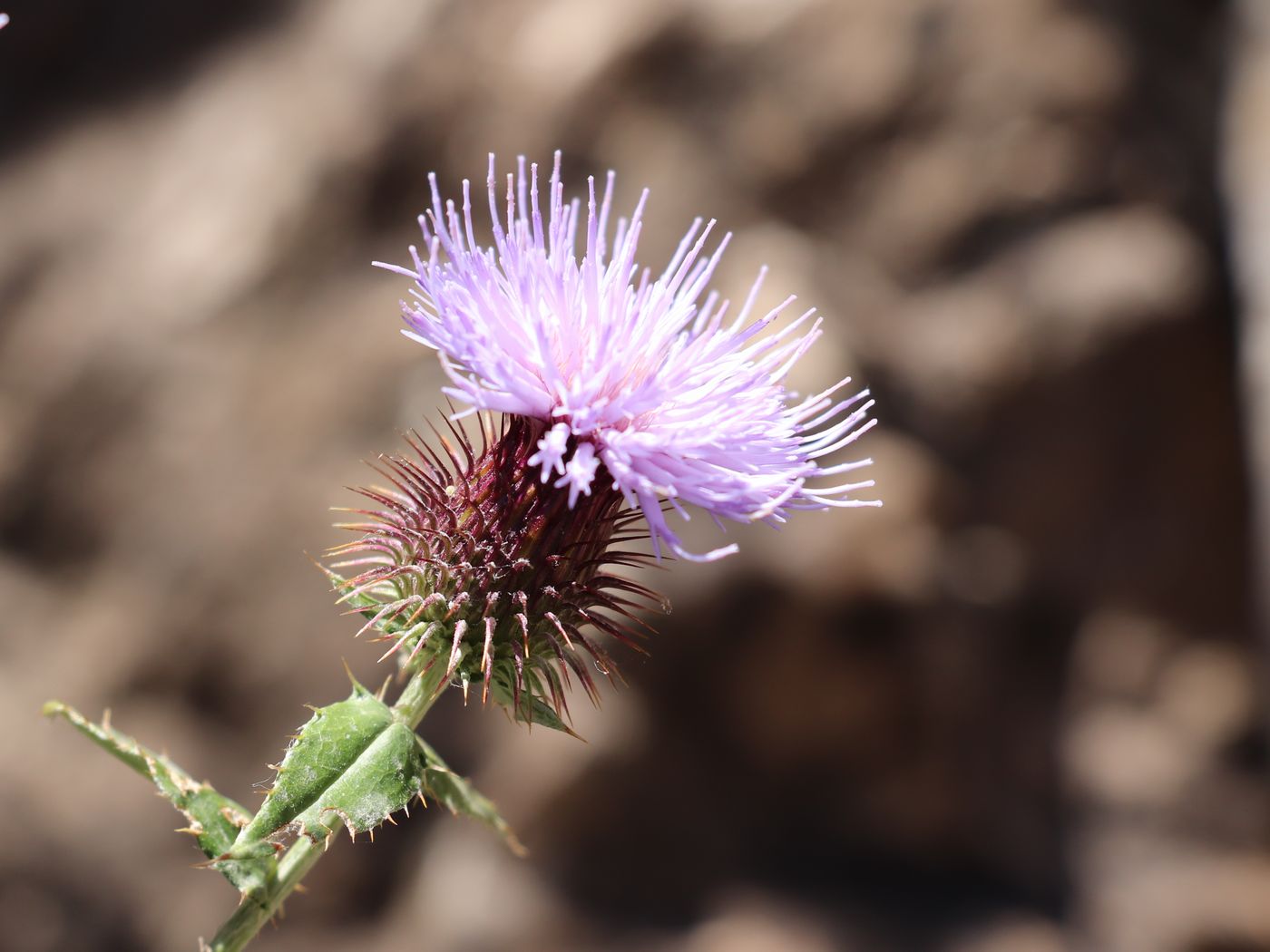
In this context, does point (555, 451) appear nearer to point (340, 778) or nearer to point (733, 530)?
point (340, 778)

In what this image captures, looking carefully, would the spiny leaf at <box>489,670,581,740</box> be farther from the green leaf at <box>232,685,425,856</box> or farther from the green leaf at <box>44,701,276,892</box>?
the green leaf at <box>44,701,276,892</box>

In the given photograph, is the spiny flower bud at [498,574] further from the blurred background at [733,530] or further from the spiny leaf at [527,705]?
the blurred background at [733,530]

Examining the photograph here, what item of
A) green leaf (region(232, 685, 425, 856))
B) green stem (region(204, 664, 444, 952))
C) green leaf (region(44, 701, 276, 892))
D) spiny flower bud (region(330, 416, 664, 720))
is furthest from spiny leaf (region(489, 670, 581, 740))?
green leaf (region(44, 701, 276, 892))

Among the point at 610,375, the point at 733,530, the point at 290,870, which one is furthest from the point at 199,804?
the point at 733,530

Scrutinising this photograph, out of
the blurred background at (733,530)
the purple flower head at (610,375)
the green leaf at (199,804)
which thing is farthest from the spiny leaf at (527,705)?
the blurred background at (733,530)

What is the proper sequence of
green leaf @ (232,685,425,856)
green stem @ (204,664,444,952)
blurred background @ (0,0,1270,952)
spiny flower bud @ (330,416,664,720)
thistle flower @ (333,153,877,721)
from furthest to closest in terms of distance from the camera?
1. blurred background @ (0,0,1270,952)
2. spiny flower bud @ (330,416,664,720)
3. thistle flower @ (333,153,877,721)
4. green stem @ (204,664,444,952)
5. green leaf @ (232,685,425,856)

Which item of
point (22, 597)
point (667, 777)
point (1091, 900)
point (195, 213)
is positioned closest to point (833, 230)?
point (667, 777)
